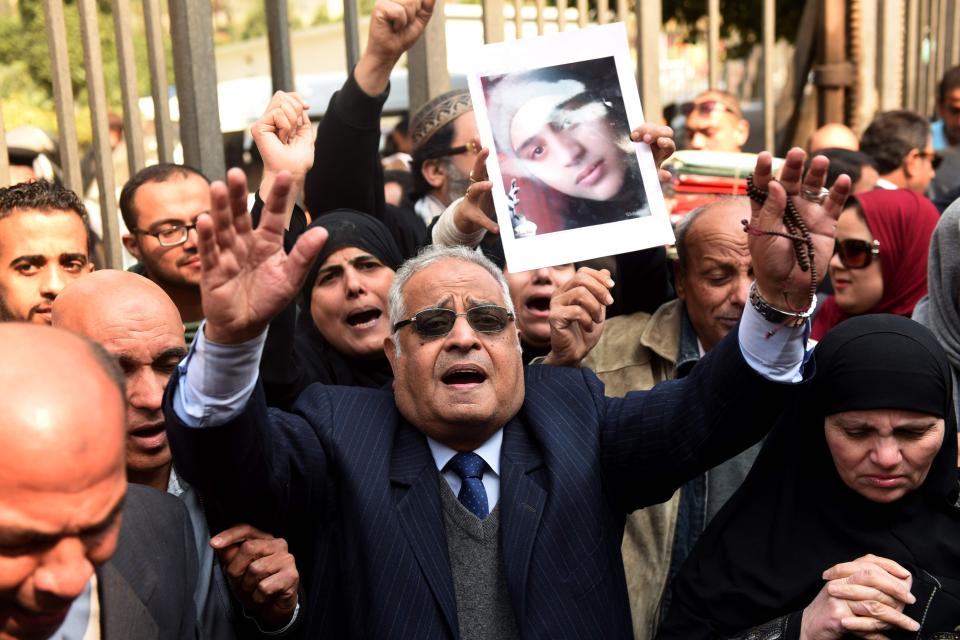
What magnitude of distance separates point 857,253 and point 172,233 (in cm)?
245

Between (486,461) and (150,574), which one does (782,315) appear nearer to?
(486,461)

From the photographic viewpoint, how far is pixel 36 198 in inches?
150

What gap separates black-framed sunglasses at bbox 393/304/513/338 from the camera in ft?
10.2

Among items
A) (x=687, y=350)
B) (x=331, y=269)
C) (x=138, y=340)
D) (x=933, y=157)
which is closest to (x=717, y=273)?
(x=687, y=350)

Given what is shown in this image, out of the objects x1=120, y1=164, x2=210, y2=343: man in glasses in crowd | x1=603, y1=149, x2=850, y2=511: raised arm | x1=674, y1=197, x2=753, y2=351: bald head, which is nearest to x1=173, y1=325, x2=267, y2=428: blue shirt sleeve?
x1=603, y1=149, x2=850, y2=511: raised arm

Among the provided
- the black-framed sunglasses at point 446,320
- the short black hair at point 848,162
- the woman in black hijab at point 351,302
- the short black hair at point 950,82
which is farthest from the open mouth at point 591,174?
the short black hair at point 950,82

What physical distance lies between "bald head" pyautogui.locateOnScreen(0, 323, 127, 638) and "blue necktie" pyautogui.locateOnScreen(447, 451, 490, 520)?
1.24 metres

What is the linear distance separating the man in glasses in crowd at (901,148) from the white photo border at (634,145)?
3521 millimetres

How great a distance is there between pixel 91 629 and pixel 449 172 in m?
3.24

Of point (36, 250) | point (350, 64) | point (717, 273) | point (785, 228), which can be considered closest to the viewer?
point (785, 228)

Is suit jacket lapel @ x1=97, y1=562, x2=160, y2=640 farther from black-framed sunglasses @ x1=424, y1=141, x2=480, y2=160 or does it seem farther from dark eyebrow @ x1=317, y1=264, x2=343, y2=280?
black-framed sunglasses @ x1=424, y1=141, x2=480, y2=160

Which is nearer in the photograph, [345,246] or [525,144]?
[525,144]

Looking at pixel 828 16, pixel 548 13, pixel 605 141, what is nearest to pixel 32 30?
pixel 548 13

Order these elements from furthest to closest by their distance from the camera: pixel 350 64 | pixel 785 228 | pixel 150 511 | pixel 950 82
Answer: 1. pixel 950 82
2. pixel 350 64
3. pixel 785 228
4. pixel 150 511
